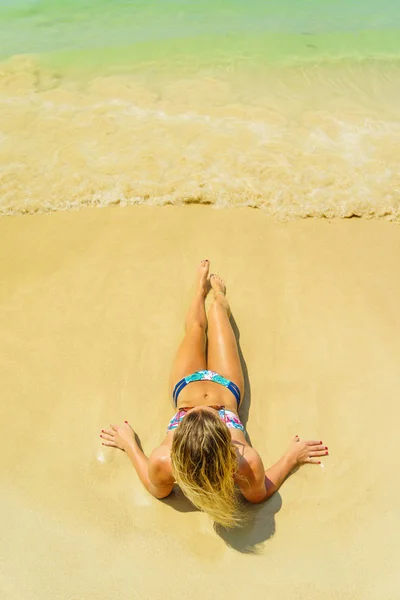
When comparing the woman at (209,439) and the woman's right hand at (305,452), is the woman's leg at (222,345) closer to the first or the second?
the woman at (209,439)

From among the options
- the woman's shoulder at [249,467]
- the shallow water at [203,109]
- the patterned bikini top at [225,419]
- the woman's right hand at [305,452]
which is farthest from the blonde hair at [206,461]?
the shallow water at [203,109]

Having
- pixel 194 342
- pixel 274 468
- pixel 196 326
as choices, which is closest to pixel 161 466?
pixel 274 468

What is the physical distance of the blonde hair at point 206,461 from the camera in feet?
8.32

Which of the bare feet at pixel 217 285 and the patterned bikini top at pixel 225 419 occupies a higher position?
the bare feet at pixel 217 285

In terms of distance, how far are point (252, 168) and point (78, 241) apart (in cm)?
207

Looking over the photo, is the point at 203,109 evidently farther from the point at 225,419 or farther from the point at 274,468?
the point at 274,468

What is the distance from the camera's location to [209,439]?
8.31ft

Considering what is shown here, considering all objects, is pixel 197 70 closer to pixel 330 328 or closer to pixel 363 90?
pixel 363 90

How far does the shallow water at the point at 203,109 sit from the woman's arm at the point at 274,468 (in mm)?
2498

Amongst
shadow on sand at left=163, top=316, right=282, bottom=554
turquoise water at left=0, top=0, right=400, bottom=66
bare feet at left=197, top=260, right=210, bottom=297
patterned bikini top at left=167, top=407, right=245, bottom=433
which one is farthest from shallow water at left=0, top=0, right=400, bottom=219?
shadow on sand at left=163, top=316, right=282, bottom=554

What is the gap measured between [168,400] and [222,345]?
0.55 m

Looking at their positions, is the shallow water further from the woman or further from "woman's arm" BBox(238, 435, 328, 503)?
"woman's arm" BBox(238, 435, 328, 503)

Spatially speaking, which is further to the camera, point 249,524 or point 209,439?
point 249,524

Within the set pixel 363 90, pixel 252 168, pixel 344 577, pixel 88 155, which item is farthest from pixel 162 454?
pixel 363 90
